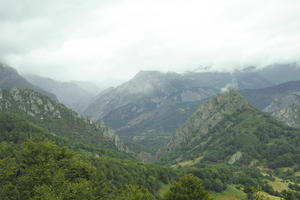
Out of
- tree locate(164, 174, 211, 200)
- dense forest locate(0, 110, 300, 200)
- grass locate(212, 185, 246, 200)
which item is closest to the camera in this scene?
dense forest locate(0, 110, 300, 200)

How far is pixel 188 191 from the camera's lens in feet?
292

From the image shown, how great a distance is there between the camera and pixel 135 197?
3150 inches

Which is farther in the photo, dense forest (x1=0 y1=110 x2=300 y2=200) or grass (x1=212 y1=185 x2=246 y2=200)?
grass (x1=212 y1=185 x2=246 y2=200)

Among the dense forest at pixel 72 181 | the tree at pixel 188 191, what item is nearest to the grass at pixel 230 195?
the dense forest at pixel 72 181

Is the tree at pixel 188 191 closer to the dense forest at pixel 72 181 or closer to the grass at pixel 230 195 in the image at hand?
the dense forest at pixel 72 181

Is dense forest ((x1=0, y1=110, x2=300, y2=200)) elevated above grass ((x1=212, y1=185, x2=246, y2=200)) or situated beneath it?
elevated above

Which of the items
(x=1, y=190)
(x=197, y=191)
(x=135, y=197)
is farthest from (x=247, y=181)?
(x=1, y=190)

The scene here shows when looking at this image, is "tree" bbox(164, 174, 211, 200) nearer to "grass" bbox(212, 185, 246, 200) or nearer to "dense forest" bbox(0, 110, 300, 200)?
"dense forest" bbox(0, 110, 300, 200)

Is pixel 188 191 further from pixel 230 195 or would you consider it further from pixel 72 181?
pixel 230 195

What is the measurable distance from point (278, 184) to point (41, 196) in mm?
173028

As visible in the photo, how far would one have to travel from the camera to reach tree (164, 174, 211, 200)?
88000 mm

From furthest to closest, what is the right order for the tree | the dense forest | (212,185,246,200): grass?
1. (212,185,246,200): grass
2. the tree
3. the dense forest

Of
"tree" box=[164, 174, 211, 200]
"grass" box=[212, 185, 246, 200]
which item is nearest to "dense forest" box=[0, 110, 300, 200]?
"tree" box=[164, 174, 211, 200]

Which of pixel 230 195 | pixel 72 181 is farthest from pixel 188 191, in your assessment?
pixel 230 195
